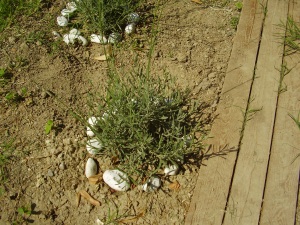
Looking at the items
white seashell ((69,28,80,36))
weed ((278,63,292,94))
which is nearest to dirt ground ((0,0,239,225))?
white seashell ((69,28,80,36))

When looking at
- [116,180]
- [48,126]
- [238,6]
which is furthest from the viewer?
[238,6]

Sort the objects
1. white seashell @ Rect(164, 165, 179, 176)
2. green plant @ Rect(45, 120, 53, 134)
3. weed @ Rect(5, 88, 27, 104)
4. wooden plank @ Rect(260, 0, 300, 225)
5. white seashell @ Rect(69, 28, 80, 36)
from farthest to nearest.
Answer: white seashell @ Rect(69, 28, 80, 36) → weed @ Rect(5, 88, 27, 104) → green plant @ Rect(45, 120, 53, 134) → white seashell @ Rect(164, 165, 179, 176) → wooden plank @ Rect(260, 0, 300, 225)

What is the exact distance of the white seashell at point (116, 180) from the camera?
1.94 m

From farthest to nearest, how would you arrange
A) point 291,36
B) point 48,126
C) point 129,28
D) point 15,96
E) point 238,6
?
point 238,6, point 129,28, point 291,36, point 15,96, point 48,126

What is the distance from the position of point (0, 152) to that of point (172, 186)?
1009mm

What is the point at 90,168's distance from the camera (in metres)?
2.00

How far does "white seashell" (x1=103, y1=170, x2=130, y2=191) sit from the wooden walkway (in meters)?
0.37

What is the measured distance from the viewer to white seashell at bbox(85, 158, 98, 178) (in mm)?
2000

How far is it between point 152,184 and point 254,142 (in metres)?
0.64

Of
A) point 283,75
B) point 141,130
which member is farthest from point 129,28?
Answer: point 283,75

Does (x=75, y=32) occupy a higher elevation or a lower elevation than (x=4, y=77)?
higher

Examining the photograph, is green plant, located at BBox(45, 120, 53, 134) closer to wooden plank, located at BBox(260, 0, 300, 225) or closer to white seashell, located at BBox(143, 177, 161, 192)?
white seashell, located at BBox(143, 177, 161, 192)

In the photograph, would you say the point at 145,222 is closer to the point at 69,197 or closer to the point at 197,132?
the point at 69,197

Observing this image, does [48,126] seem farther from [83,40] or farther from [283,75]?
[283,75]
